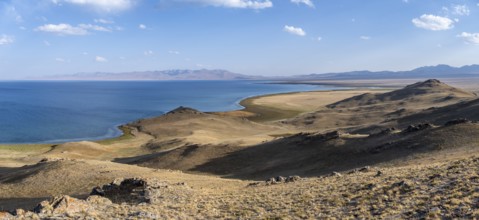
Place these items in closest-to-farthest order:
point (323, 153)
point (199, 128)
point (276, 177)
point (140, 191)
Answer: point (140, 191), point (276, 177), point (323, 153), point (199, 128)

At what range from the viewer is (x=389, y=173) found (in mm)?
22266

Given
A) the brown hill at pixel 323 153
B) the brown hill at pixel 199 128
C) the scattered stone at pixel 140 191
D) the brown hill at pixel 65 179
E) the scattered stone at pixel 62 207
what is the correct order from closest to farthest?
the scattered stone at pixel 62 207, the scattered stone at pixel 140 191, the brown hill at pixel 65 179, the brown hill at pixel 323 153, the brown hill at pixel 199 128

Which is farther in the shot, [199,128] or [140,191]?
[199,128]

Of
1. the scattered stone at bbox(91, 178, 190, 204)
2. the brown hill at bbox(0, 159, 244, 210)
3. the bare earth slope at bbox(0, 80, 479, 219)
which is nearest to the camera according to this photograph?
the bare earth slope at bbox(0, 80, 479, 219)

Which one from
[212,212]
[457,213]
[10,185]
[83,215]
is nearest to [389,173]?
[457,213]

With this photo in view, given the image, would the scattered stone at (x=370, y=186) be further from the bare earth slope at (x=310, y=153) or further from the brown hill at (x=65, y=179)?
the bare earth slope at (x=310, y=153)

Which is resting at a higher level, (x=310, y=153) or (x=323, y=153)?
(x=323, y=153)

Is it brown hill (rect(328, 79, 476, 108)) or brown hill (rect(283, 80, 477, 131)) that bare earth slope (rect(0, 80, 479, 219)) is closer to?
brown hill (rect(283, 80, 477, 131))

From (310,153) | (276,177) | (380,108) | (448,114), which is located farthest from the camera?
(380,108)

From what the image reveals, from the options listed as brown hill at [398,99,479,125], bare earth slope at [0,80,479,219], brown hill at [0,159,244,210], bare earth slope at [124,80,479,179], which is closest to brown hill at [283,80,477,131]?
brown hill at [398,99,479,125]

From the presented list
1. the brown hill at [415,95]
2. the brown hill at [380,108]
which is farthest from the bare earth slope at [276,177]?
the brown hill at [415,95]

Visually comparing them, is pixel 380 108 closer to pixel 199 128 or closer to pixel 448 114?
pixel 448 114

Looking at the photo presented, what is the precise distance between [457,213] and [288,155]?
24.8 metres

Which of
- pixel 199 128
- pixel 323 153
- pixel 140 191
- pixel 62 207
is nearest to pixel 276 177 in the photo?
pixel 323 153
